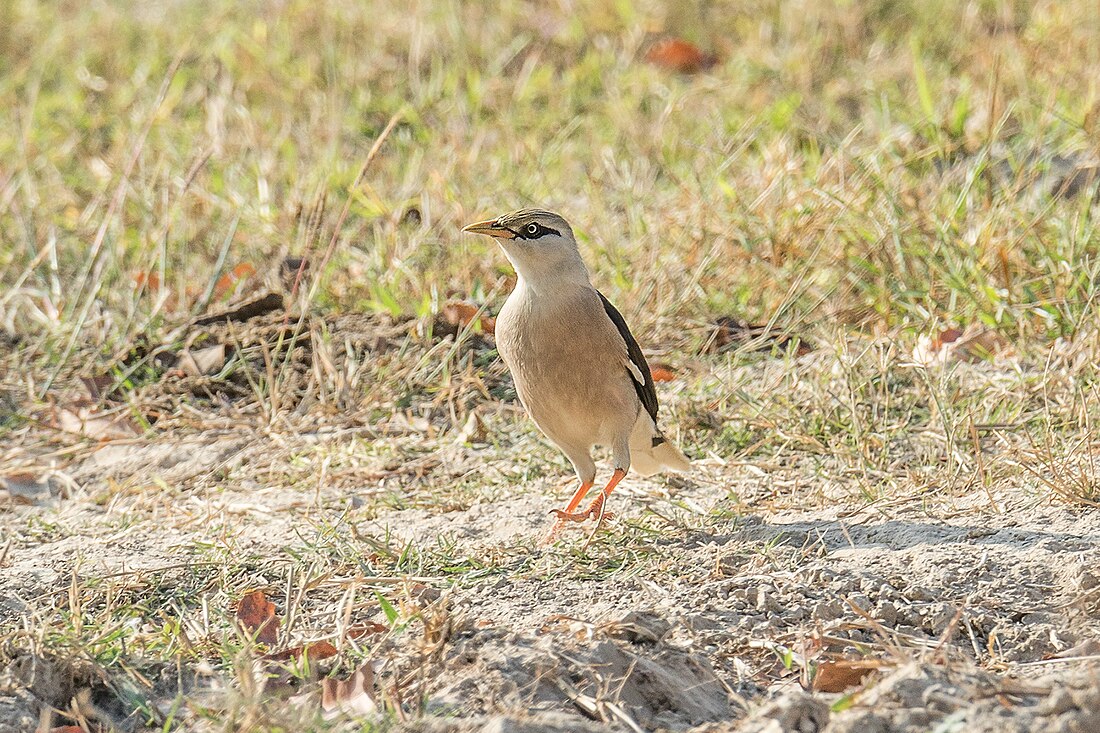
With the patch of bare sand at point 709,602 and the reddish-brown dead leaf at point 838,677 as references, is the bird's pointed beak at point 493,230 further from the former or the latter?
the reddish-brown dead leaf at point 838,677

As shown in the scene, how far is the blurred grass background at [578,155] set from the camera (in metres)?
5.71

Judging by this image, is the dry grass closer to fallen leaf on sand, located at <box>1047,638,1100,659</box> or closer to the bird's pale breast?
the bird's pale breast

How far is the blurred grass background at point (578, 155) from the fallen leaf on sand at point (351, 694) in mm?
2635

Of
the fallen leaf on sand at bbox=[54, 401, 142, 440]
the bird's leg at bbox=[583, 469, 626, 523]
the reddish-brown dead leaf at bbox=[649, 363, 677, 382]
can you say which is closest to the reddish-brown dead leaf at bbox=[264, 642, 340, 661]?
the bird's leg at bbox=[583, 469, 626, 523]

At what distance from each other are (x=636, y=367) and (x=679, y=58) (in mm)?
4361

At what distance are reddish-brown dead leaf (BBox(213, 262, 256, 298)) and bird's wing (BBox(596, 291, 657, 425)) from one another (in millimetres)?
2197

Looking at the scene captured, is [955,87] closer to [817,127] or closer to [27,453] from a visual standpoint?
[817,127]

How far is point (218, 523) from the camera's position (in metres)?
4.48

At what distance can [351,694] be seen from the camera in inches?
119

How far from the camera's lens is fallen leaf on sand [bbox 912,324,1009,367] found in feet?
17.0

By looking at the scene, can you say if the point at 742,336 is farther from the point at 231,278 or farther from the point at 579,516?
the point at 231,278

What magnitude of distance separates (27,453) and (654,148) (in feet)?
11.1

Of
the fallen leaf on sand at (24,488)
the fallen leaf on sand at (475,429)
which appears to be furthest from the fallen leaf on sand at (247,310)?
the fallen leaf on sand at (475,429)

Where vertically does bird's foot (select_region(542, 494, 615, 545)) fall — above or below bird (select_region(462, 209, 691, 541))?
below
